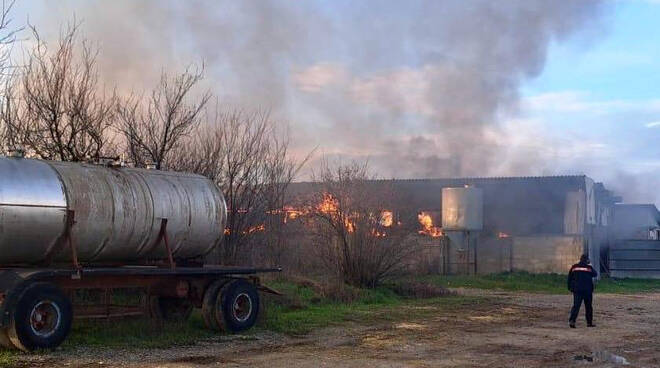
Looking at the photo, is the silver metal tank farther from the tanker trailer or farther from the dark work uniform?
the dark work uniform

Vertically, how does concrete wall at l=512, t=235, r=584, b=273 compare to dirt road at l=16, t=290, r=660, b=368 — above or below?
above

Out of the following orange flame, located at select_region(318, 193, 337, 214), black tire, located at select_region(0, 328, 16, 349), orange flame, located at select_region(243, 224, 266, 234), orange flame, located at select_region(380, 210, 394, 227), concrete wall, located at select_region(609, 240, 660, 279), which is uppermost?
orange flame, located at select_region(318, 193, 337, 214)

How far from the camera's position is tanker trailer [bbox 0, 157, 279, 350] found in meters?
10.4

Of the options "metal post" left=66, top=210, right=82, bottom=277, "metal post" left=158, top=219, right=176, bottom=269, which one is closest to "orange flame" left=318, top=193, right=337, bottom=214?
"metal post" left=158, top=219, right=176, bottom=269

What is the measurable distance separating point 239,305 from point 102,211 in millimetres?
3156

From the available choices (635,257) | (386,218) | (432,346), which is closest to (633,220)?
(635,257)

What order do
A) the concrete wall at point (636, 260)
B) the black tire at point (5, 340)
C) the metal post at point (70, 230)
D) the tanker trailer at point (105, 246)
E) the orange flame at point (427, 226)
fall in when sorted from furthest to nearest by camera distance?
the orange flame at point (427, 226)
the concrete wall at point (636, 260)
the metal post at point (70, 230)
the tanker trailer at point (105, 246)
the black tire at point (5, 340)

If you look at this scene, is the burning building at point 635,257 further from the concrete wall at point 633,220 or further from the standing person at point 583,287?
the standing person at point 583,287

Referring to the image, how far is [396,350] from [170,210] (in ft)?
14.5

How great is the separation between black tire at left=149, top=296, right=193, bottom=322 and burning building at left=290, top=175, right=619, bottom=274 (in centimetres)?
1743

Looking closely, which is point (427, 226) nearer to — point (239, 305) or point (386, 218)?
point (386, 218)

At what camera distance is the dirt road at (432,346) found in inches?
412

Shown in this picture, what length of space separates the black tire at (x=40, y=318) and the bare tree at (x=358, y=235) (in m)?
12.0

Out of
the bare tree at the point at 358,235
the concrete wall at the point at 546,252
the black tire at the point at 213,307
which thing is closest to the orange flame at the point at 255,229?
the bare tree at the point at 358,235
